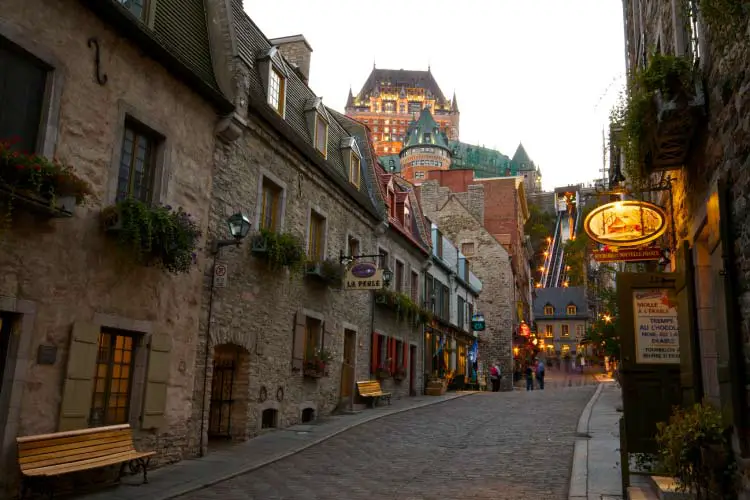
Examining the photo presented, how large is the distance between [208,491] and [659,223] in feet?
22.3

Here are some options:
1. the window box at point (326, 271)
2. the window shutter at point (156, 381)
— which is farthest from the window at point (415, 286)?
the window shutter at point (156, 381)

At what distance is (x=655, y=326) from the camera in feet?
28.2

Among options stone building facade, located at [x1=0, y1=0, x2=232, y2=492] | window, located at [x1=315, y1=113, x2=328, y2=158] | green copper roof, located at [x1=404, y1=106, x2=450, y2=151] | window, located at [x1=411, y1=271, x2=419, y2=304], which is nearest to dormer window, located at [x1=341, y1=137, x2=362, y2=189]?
window, located at [x1=315, y1=113, x2=328, y2=158]

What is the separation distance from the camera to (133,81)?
9.62 m

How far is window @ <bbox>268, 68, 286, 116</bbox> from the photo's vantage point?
48.2 ft

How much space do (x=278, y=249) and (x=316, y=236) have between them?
3429 millimetres

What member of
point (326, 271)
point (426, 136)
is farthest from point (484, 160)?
point (326, 271)

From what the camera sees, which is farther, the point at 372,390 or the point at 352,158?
the point at 352,158

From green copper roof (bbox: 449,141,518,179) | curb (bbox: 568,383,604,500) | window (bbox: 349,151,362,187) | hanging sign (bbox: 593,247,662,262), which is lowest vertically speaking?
curb (bbox: 568,383,604,500)

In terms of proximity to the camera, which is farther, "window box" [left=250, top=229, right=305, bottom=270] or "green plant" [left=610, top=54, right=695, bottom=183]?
"window box" [left=250, top=229, right=305, bottom=270]

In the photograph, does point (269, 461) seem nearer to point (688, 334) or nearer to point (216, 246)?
point (216, 246)

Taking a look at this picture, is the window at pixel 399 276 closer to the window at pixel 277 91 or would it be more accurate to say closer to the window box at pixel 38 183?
the window at pixel 277 91

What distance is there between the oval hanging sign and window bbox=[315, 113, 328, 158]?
9.40 meters

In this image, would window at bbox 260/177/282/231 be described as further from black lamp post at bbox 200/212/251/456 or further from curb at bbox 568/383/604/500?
curb at bbox 568/383/604/500
